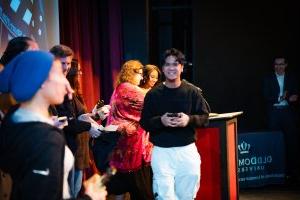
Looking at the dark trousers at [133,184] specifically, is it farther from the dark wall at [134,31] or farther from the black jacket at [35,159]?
the black jacket at [35,159]

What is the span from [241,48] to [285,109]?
1292 millimetres

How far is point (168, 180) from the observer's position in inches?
136

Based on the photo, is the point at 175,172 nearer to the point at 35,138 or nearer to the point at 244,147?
the point at 244,147

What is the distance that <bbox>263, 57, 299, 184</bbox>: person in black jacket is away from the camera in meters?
5.67

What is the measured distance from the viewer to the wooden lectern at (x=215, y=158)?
3893 millimetres

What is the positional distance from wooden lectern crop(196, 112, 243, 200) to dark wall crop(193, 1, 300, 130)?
107 inches

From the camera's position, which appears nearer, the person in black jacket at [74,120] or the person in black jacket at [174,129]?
the person in black jacket at [74,120]

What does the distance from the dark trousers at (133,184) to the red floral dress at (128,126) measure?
0.06 metres

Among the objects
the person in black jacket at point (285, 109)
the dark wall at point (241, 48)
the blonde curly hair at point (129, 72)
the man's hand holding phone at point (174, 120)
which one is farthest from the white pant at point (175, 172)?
the dark wall at point (241, 48)

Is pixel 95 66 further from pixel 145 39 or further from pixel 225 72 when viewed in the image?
pixel 225 72

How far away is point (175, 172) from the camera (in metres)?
3.47

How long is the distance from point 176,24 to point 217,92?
3.53 feet

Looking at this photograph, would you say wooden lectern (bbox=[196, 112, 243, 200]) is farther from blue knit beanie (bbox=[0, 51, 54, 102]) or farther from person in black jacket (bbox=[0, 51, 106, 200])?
blue knit beanie (bbox=[0, 51, 54, 102])

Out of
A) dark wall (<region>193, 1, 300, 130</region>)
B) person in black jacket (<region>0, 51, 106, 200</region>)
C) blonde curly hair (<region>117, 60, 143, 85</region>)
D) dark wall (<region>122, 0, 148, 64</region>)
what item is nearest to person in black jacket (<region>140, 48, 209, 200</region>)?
blonde curly hair (<region>117, 60, 143, 85</region>)
